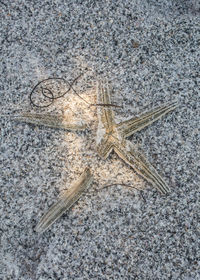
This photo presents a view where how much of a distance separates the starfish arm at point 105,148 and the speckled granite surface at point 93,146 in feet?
0.15

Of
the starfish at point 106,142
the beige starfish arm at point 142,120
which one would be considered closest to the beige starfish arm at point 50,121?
the starfish at point 106,142

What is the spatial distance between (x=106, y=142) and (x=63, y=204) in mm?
388

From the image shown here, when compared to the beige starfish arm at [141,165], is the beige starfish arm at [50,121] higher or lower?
higher

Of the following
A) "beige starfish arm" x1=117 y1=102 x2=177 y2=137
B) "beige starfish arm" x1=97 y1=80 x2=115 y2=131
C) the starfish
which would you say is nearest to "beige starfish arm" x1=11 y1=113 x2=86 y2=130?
the starfish

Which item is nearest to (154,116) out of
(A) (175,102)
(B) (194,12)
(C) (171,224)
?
(A) (175,102)

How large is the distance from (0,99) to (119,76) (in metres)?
0.68

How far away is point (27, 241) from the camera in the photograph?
5.56ft

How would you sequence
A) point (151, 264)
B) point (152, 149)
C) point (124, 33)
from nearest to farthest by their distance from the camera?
point (151, 264), point (152, 149), point (124, 33)

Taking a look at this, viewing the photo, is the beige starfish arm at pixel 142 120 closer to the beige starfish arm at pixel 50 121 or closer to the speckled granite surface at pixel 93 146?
the speckled granite surface at pixel 93 146

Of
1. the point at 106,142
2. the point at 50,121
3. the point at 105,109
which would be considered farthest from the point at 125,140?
the point at 50,121

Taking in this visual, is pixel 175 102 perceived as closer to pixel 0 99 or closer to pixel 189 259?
pixel 189 259

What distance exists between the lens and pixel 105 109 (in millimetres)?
1761

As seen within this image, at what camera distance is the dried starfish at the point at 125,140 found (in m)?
1.68

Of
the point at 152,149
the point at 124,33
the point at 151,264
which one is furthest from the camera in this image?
the point at 124,33
